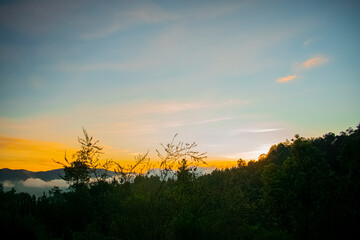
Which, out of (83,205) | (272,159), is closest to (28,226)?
(83,205)

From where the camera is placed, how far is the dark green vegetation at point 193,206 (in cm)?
780

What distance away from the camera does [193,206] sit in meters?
9.91

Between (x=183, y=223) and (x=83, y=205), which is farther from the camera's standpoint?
(x=83, y=205)

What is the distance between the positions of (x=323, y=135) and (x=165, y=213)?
260ft

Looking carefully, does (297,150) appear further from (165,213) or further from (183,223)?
(165,213)

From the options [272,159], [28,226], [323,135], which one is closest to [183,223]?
[28,226]

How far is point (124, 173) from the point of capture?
8.34 metres

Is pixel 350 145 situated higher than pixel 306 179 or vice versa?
pixel 350 145

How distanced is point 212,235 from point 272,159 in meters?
56.5

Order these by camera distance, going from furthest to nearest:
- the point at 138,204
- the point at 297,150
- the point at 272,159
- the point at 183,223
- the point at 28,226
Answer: the point at 272,159 → the point at 297,150 → the point at 28,226 → the point at 183,223 → the point at 138,204

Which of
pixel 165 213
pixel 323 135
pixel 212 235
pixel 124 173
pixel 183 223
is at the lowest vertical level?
pixel 212 235

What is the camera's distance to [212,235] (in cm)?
1142

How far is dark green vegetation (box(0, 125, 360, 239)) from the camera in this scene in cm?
780

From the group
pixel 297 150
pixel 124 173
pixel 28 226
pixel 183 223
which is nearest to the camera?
pixel 124 173
